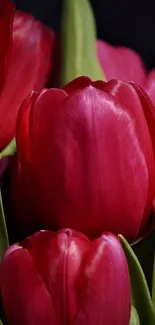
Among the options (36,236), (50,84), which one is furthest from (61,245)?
(50,84)

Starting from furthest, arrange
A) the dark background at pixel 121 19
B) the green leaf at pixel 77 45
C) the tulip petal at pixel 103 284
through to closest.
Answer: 1. the dark background at pixel 121 19
2. the green leaf at pixel 77 45
3. the tulip petal at pixel 103 284

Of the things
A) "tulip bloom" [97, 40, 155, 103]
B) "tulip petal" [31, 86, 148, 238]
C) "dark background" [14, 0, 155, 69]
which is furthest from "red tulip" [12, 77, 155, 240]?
"dark background" [14, 0, 155, 69]

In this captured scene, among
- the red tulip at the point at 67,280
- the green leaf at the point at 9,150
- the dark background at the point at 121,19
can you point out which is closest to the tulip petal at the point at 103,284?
the red tulip at the point at 67,280

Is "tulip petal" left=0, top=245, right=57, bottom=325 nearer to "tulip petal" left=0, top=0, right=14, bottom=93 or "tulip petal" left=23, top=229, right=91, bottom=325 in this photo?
"tulip petal" left=23, top=229, right=91, bottom=325

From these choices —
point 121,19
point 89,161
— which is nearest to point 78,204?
point 89,161

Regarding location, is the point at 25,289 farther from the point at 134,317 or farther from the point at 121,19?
the point at 121,19

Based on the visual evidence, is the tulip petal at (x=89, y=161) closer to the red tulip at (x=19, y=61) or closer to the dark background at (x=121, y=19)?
the red tulip at (x=19, y=61)

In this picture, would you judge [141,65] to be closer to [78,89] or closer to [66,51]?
[66,51]
